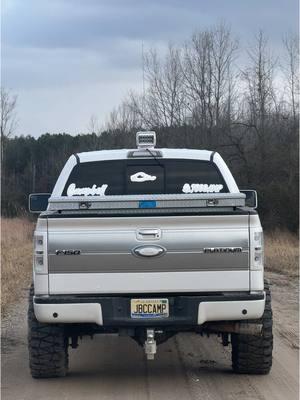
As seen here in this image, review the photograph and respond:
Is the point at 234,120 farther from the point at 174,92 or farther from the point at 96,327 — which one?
the point at 96,327

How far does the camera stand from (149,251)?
591cm

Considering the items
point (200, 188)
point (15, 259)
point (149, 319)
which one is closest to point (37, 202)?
point (200, 188)

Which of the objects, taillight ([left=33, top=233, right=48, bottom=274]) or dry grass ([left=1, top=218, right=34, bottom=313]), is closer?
taillight ([left=33, top=233, right=48, bottom=274])

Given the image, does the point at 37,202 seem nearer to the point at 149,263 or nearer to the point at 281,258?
the point at 149,263

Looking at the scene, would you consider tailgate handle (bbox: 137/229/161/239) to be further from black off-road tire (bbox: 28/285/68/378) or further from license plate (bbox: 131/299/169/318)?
black off-road tire (bbox: 28/285/68/378)

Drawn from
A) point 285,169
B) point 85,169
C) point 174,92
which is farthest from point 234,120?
point 85,169

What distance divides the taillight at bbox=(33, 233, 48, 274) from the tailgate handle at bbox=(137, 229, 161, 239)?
776 millimetres

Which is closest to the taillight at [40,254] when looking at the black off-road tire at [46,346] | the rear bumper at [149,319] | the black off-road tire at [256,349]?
the rear bumper at [149,319]

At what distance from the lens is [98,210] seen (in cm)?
604

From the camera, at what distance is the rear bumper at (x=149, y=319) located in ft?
19.6

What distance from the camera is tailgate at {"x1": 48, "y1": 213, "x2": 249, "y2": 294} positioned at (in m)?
5.89

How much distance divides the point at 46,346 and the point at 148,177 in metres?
2.30

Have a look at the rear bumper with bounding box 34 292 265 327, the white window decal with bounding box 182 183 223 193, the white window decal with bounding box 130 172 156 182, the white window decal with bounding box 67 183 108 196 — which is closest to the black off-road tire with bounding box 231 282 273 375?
the rear bumper with bounding box 34 292 265 327

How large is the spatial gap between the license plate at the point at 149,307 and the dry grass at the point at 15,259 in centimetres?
552
